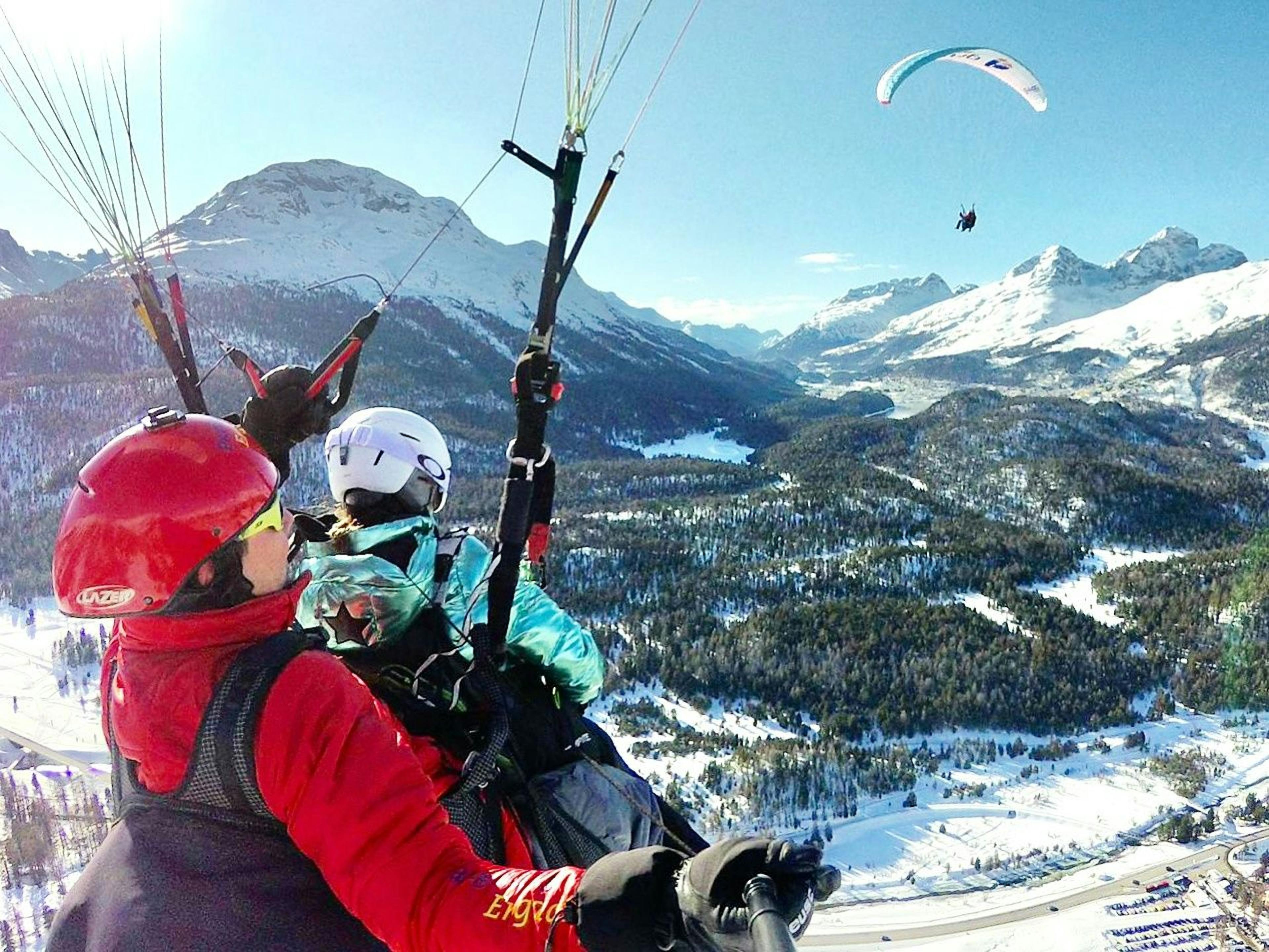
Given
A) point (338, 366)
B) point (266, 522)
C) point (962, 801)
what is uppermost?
point (338, 366)

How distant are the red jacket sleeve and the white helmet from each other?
93.8 inches

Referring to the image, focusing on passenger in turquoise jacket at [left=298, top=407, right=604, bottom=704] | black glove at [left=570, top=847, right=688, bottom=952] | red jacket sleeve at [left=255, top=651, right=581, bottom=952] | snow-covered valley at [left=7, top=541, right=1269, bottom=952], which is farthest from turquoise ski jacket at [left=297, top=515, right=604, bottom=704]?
snow-covered valley at [left=7, top=541, right=1269, bottom=952]

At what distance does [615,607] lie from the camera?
297ft

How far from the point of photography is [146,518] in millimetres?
2393

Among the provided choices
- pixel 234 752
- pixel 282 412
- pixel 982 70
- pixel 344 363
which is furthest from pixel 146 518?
pixel 982 70

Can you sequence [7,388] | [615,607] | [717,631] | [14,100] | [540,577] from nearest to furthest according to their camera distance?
1. [540,577]
2. [14,100]
3. [717,631]
4. [615,607]
5. [7,388]

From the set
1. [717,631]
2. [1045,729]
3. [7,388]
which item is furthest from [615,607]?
[7,388]

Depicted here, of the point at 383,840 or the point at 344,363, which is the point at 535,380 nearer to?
the point at 383,840

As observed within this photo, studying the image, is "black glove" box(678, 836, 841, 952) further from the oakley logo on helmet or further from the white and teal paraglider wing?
the white and teal paraglider wing

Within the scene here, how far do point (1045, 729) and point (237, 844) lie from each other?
80487 millimetres

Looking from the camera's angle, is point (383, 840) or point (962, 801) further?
point (962, 801)

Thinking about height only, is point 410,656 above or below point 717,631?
above

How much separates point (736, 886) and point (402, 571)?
93.4 inches

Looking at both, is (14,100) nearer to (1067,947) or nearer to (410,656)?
(410,656)
